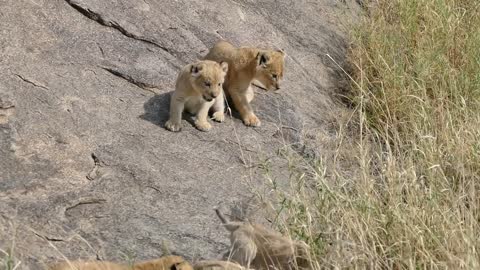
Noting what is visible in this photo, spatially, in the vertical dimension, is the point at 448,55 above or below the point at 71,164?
above

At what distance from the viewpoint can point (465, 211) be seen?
16.5 ft

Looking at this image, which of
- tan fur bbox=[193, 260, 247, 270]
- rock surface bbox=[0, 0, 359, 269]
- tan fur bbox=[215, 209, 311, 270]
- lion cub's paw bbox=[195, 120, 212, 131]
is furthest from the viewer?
lion cub's paw bbox=[195, 120, 212, 131]

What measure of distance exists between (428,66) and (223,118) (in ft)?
6.76

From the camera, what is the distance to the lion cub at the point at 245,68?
8.05m

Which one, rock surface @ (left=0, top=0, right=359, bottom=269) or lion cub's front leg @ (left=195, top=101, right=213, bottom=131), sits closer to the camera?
rock surface @ (left=0, top=0, right=359, bottom=269)

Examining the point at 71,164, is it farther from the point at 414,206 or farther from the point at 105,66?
the point at 414,206

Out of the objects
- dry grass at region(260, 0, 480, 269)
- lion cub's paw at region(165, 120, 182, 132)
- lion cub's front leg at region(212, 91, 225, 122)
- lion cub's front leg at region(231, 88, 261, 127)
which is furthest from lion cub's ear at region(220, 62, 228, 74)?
dry grass at region(260, 0, 480, 269)

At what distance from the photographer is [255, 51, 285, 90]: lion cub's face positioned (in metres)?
8.12

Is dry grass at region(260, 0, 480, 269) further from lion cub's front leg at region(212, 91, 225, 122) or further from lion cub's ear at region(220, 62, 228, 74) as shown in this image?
lion cub's ear at region(220, 62, 228, 74)

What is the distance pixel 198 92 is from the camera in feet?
24.3

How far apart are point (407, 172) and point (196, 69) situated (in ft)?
8.57

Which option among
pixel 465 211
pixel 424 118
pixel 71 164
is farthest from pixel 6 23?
pixel 465 211

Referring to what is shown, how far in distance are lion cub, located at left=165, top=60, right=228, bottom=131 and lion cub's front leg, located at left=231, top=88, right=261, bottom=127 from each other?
0.89ft

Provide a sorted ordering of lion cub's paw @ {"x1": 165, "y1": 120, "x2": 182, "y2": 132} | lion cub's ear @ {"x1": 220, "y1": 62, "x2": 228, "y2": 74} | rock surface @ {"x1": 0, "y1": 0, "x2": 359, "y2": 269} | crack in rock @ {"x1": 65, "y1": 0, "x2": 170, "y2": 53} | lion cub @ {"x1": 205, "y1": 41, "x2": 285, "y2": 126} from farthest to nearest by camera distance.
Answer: lion cub @ {"x1": 205, "y1": 41, "x2": 285, "y2": 126}
lion cub's ear @ {"x1": 220, "y1": 62, "x2": 228, "y2": 74}
crack in rock @ {"x1": 65, "y1": 0, "x2": 170, "y2": 53}
lion cub's paw @ {"x1": 165, "y1": 120, "x2": 182, "y2": 132}
rock surface @ {"x1": 0, "y1": 0, "x2": 359, "y2": 269}
